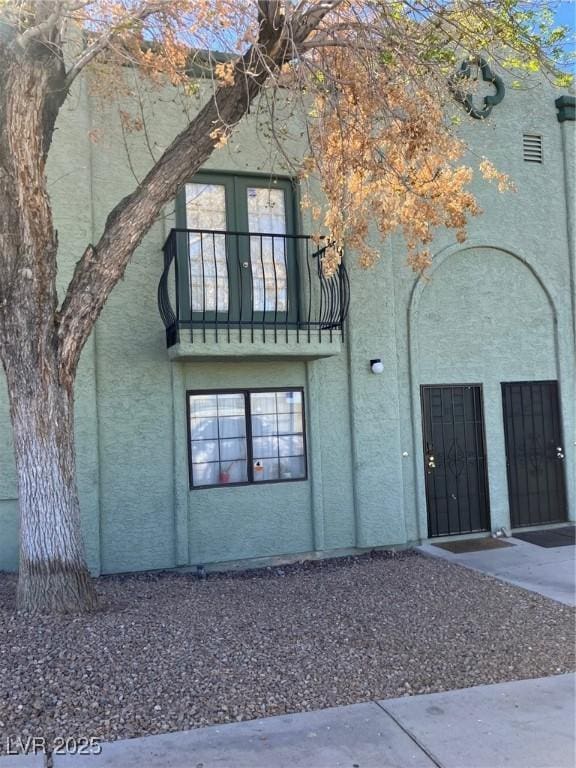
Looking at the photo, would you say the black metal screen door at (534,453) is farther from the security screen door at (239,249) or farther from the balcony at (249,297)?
the security screen door at (239,249)

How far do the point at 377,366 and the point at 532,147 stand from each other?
14.0ft

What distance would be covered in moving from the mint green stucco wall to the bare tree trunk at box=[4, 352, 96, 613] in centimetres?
186

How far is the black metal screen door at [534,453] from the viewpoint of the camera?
29.5ft

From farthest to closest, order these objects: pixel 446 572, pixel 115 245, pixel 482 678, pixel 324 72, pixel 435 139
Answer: pixel 446 572
pixel 435 139
pixel 324 72
pixel 115 245
pixel 482 678

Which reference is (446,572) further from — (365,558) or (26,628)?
(26,628)

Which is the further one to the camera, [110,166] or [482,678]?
[110,166]

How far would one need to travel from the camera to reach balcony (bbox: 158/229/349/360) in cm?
704

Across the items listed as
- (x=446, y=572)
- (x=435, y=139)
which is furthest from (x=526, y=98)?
(x=446, y=572)

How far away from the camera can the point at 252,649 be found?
4578 mm

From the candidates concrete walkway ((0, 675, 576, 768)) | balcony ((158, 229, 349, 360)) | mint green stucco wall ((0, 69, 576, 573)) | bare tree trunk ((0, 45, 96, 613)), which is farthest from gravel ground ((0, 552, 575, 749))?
balcony ((158, 229, 349, 360))

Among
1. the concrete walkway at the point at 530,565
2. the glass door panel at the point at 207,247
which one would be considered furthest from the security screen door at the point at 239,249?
the concrete walkway at the point at 530,565

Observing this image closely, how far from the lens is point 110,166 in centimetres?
733

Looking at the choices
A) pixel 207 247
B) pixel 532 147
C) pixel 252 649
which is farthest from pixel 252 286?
pixel 532 147

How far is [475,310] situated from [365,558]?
3.72 meters
